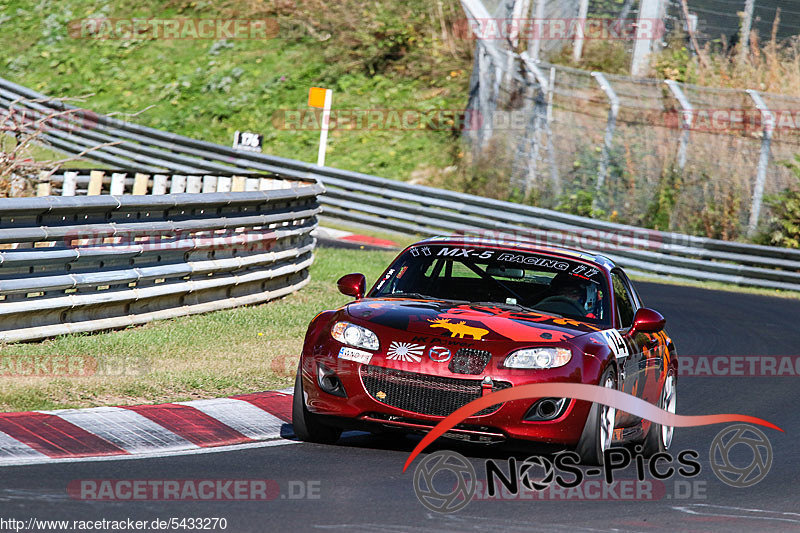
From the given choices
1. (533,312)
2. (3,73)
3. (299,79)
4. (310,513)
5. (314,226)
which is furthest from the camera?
(3,73)

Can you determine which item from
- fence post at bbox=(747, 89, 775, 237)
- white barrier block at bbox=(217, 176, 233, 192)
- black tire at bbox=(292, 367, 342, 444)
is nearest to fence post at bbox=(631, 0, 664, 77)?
fence post at bbox=(747, 89, 775, 237)

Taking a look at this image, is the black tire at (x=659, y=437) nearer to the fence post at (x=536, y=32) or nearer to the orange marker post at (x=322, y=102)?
the orange marker post at (x=322, y=102)

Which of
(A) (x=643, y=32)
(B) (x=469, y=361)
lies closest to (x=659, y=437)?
(B) (x=469, y=361)

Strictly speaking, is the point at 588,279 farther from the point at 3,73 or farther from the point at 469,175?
the point at 3,73

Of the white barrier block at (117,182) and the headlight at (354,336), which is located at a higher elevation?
the headlight at (354,336)

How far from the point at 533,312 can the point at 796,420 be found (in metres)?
3.59

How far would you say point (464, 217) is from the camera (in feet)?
78.8

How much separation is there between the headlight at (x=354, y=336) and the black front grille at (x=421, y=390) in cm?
15

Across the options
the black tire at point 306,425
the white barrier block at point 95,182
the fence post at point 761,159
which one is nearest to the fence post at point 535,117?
the fence post at point 761,159

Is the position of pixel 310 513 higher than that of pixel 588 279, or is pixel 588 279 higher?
pixel 588 279

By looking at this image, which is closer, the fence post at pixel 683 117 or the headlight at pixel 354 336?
the headlight at pixel 354 336

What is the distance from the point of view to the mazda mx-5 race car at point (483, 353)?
7066 millimetres

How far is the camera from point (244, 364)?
9.88 meters

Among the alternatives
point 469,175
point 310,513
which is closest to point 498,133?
point 469,175
